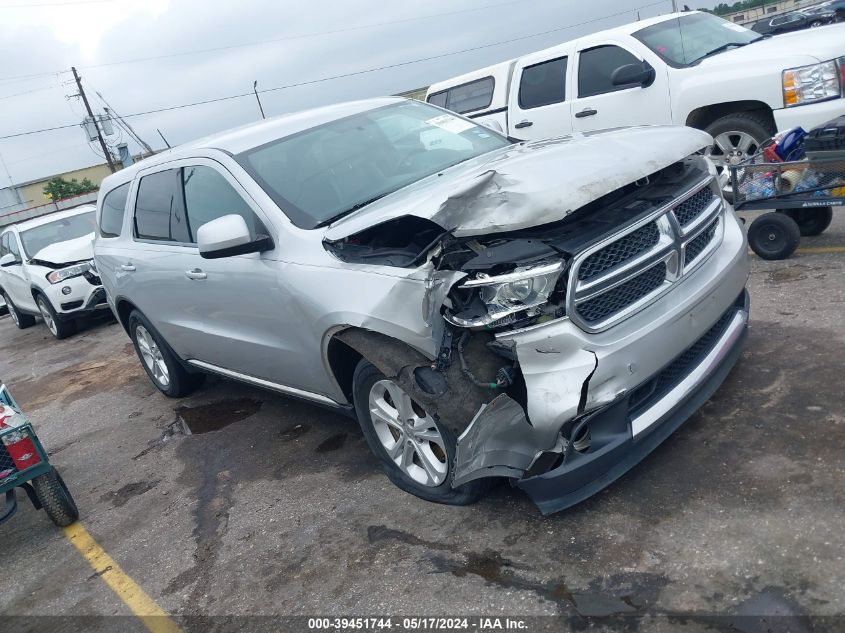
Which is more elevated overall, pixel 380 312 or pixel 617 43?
pixel 617 43

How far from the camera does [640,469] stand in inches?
138

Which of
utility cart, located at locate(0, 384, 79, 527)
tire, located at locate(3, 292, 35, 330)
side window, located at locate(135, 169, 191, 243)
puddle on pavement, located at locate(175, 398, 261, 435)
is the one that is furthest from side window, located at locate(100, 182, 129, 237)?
tire, located at locate(3, 292, 35, 330)

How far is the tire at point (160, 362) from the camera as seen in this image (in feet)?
19.9

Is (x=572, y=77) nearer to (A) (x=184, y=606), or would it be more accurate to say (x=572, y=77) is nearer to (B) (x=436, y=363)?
(B) (x=436, y=363)

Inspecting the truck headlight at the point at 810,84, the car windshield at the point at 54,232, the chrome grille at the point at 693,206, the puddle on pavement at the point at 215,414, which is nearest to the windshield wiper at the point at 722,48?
the truck headlight at the point at 810,84

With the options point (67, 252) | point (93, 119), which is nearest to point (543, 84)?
point (67, 252)

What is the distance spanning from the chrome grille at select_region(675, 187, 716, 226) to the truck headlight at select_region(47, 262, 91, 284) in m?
9.25

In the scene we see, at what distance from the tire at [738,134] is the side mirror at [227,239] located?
4.92m

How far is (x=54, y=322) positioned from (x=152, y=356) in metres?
5.39

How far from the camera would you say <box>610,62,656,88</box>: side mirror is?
7.92 meters

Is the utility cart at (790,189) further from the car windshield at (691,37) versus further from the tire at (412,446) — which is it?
the tire at (412,446)

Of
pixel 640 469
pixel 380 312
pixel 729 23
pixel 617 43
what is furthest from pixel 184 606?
pixel 729 23

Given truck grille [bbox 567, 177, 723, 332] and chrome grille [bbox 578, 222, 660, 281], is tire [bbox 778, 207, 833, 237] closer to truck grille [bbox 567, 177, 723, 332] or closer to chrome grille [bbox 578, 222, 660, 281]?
truck grille [bbox 567, 177, 723, 332]

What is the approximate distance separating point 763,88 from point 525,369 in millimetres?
5511
